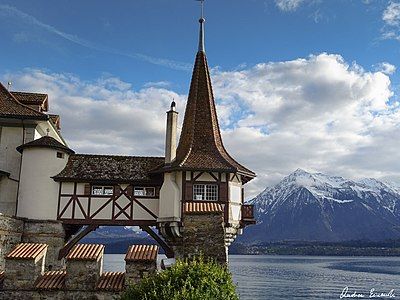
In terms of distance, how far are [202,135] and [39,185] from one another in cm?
904

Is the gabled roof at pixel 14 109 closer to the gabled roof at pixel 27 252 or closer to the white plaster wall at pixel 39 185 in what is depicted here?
the white plaster wall at pixel 39 185

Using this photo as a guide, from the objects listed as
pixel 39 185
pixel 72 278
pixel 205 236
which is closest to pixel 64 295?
pixel 72 278

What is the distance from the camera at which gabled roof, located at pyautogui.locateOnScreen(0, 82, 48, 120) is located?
25.5 meters

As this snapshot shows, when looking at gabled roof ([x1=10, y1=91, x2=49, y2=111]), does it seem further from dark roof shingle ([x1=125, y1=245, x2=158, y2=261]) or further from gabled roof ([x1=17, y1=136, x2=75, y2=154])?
dark roof shingle ([x1=125, y1=245, x2=158, y2=261])

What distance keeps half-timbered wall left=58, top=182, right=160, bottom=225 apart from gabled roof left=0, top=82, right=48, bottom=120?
3999 millimetres

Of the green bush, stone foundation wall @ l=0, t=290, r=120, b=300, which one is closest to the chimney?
→ stone foundation wall @ l=0, t=290, r=120, b=300

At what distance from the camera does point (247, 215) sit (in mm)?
25078

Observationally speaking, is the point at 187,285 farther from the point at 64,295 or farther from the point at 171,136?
the point at 171,136

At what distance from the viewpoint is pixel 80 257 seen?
13977mm

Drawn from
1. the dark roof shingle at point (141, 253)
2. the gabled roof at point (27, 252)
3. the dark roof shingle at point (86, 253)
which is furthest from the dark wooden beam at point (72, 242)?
the dark roof shingle at point (141, 253)

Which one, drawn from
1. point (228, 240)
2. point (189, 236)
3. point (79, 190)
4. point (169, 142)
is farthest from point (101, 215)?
point (189, 236)

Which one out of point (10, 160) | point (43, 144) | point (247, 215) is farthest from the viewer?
point (10, 160)

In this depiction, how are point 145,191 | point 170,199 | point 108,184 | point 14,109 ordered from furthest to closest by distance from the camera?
point 14,109 → point 145,191 → point 108,184 → point 170,199

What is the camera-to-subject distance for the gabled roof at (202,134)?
946 inches
